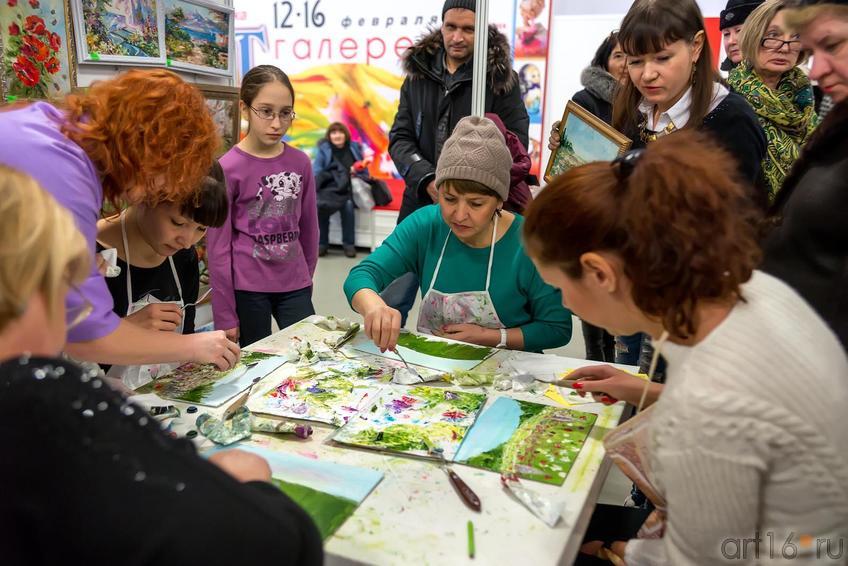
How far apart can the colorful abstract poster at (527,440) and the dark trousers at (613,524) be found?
219 millimetres

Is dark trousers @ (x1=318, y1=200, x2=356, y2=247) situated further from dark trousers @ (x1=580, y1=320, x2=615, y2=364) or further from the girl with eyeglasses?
dark trousers @ (x1=580, y1=320, x2=615, y2=364)

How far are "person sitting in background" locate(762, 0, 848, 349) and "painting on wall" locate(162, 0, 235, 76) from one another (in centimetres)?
246

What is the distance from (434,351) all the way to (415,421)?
449mm

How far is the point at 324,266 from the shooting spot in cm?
613

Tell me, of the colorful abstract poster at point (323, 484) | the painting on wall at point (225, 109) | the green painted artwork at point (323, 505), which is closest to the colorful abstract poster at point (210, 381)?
the colorful abstract poster at point (323, 484)

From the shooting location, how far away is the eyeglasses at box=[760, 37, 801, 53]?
258cm

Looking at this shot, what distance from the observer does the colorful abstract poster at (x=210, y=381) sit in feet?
4.99

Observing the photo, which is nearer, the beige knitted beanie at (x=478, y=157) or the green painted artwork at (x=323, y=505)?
the green painted artwork at (x=323, y=505)

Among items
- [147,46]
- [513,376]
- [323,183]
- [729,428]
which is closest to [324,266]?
[323,183]

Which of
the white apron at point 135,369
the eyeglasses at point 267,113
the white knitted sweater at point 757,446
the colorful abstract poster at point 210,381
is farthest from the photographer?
the eyeglasses at point 267,113

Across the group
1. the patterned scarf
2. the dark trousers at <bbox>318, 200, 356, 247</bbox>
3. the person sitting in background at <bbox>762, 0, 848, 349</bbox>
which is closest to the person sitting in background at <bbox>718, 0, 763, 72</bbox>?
the patterned scarf

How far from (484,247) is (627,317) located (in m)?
1.03

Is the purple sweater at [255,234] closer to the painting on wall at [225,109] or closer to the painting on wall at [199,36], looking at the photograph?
the painting on wall at [225,109]

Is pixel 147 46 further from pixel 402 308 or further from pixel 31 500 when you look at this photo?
pixel 31 500
